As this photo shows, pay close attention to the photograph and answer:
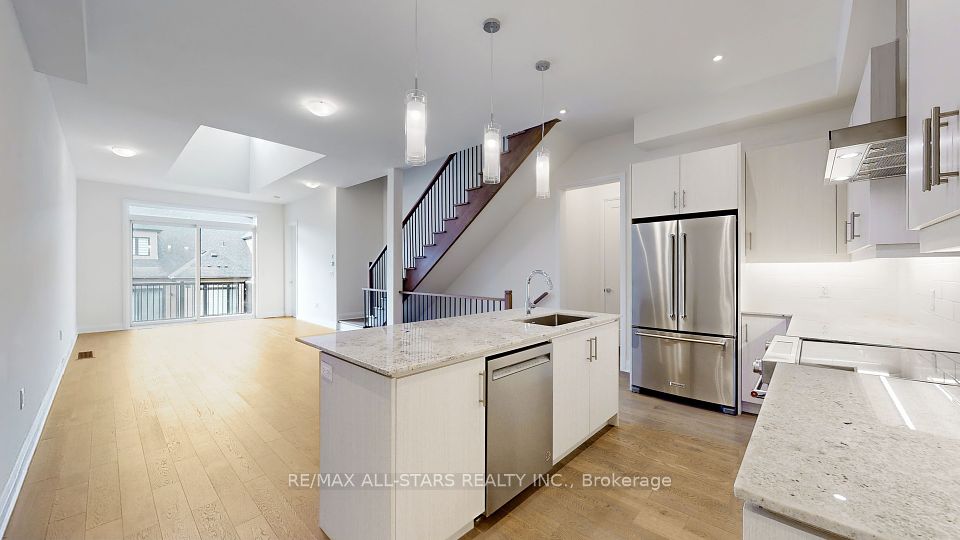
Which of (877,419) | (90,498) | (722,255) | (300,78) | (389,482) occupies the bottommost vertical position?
(90,498)

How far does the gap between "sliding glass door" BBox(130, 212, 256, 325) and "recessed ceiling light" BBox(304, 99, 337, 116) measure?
601 centimetres

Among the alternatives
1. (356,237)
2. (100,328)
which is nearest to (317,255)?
(356,237)

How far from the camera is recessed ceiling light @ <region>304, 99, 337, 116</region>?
143 inches

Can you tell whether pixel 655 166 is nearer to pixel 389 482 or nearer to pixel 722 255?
pixel 722 255

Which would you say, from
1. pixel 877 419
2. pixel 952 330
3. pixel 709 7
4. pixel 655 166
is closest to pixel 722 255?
pixel 655 166

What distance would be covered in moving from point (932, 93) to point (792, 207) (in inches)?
108

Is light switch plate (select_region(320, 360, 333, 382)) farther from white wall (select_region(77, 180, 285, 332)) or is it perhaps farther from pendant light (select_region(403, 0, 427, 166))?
white wall (select_region(77, 180, 285, 332))

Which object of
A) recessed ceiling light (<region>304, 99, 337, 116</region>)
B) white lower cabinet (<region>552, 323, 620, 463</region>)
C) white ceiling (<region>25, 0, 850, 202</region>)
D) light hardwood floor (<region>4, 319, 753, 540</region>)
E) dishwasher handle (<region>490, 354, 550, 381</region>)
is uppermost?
white ceiling (<region>25, 0, 850, 202</region>)

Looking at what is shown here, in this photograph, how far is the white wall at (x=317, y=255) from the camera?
7.61 meters

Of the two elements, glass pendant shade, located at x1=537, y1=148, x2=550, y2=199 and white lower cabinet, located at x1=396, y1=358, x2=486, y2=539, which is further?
glass pendant shade, located at x1=537, y1=148, x2=550, y2=199

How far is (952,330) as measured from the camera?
1.92 metres

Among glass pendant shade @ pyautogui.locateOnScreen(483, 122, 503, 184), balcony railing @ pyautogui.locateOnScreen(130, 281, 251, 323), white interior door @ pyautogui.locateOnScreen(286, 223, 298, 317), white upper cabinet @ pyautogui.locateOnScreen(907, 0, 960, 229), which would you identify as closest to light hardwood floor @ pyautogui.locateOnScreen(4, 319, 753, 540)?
white upper cabinet @ pyautogui.locateOnScreen(907, 0, 960, 229)

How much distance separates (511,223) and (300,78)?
10.9 ft

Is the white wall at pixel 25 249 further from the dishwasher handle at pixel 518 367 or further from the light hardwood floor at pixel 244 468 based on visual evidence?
the dishwasher handle at pixel 518 367
